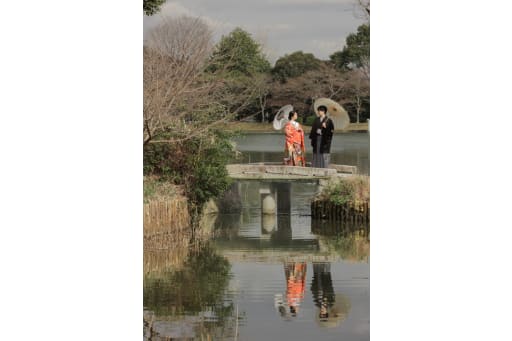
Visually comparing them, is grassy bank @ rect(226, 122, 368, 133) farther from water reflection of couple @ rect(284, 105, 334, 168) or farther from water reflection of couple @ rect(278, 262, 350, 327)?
water reflection of couple @ rect(278, 262, 350, 327)

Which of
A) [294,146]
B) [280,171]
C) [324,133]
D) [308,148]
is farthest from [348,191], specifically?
[324,133]

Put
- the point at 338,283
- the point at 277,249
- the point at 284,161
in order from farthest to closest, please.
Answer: the point at 284,161 < the point at 277,249 < the point at 338,283

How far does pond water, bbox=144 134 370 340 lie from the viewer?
8.02 metres

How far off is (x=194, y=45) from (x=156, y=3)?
0.61 m

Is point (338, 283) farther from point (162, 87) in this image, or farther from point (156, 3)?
point (156, 3)

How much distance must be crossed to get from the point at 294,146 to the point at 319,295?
8.28 feet

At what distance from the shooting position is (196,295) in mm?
8898

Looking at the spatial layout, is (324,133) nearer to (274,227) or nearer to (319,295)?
(274,227)

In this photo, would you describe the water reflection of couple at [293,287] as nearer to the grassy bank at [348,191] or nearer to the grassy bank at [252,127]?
the grassy bank at [252,127]

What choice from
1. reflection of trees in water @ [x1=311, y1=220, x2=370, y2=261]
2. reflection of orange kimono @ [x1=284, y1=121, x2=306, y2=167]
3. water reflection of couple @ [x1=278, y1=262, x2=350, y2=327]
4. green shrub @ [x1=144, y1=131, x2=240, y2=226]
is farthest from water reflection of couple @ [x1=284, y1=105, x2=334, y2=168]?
water reflection of couple @ [x1=278, y1=262, x2=350, y2=327]
